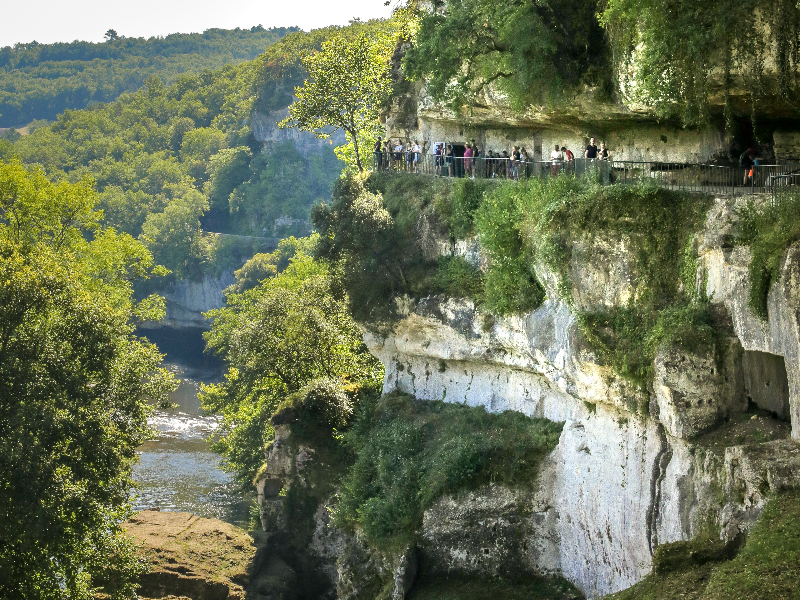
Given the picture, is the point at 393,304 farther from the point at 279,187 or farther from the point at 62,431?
the point at 279,187

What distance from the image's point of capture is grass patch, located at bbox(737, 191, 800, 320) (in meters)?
18.9

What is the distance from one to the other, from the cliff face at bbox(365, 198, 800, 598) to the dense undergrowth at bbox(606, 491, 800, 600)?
0.63 meters

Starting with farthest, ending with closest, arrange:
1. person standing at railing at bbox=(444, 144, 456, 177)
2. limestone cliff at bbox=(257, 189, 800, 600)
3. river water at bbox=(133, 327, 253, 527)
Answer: river water at bbox=(133, 327, 253, 527)
person standing at railing at bbox=(444, 144, 456, 177)
limestone cliff at bbox=(257, 189, 800, 600)

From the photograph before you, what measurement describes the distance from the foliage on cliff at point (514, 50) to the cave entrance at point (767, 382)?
748 cm

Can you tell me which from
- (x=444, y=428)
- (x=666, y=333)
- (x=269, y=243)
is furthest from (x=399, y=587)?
(x=269, y=243)

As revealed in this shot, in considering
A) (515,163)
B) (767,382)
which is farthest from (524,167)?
(767,382)

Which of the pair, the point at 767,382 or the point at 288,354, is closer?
the point at 767,382

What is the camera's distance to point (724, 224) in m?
20.9

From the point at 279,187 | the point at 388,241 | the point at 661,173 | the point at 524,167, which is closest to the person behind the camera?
the point at 661,173

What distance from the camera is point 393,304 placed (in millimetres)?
32750

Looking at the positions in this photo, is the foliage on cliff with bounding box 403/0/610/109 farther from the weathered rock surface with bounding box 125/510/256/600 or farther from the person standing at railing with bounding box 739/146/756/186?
the weathered rock surface with bounding box 125/510/256/600

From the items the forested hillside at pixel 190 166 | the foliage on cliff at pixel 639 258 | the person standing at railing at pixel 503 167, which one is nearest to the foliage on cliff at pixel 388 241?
the person standing at railing at pixel 503 167

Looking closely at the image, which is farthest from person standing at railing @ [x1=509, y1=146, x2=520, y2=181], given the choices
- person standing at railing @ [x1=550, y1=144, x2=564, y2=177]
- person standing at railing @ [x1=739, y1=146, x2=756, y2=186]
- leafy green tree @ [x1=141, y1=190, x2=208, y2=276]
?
leafy green tree @ [x1=141, y1=190, x2=208, y2=276]

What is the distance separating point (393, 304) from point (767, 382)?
1394cm
